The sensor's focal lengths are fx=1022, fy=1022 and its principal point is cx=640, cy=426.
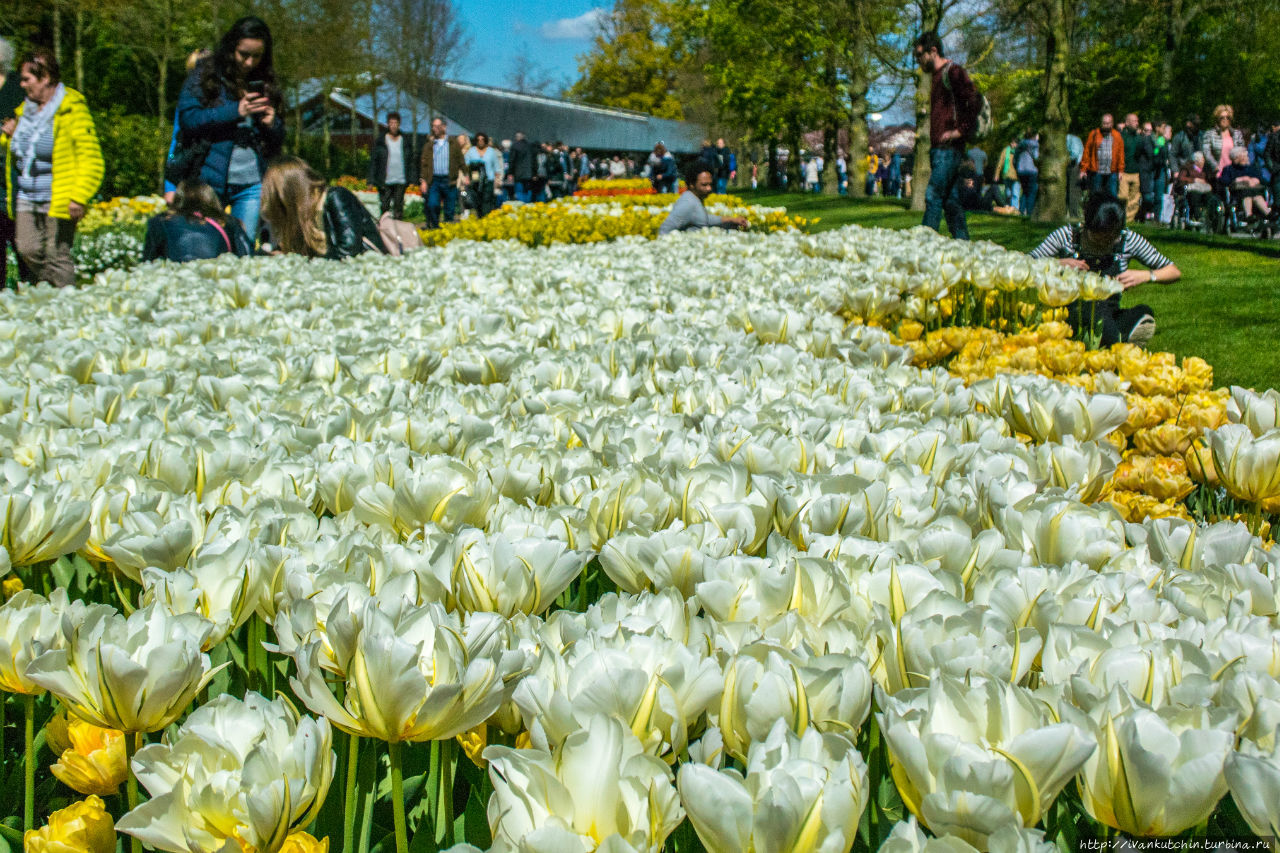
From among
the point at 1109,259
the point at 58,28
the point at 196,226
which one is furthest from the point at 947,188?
the point at 58,28

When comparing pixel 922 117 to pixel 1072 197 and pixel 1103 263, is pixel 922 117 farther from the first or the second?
pixel 1103 263

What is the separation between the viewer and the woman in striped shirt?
5363mm

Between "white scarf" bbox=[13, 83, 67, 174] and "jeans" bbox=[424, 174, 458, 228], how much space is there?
12.3 m

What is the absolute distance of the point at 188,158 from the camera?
7.33 m

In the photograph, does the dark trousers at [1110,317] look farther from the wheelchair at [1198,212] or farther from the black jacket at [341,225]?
the wheelchair at [1198,212]

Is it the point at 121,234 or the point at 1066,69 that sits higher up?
the point at 1066,69

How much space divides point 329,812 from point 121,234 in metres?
14.8

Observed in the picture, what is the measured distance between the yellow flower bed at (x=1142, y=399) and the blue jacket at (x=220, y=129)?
536 cm

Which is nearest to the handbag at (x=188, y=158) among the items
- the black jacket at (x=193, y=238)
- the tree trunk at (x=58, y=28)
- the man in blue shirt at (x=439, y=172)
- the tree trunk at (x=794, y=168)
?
the black jacket at (x=193, y=238)

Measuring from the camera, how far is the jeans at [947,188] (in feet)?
31.3

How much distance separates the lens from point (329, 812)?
1.22 m

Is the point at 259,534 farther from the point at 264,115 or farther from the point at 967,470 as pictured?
the point at 264,115

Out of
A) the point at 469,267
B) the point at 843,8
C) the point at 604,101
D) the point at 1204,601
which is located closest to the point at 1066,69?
the point at 843,8

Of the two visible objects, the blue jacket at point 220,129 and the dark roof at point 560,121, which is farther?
the dark roof at point 560,121
